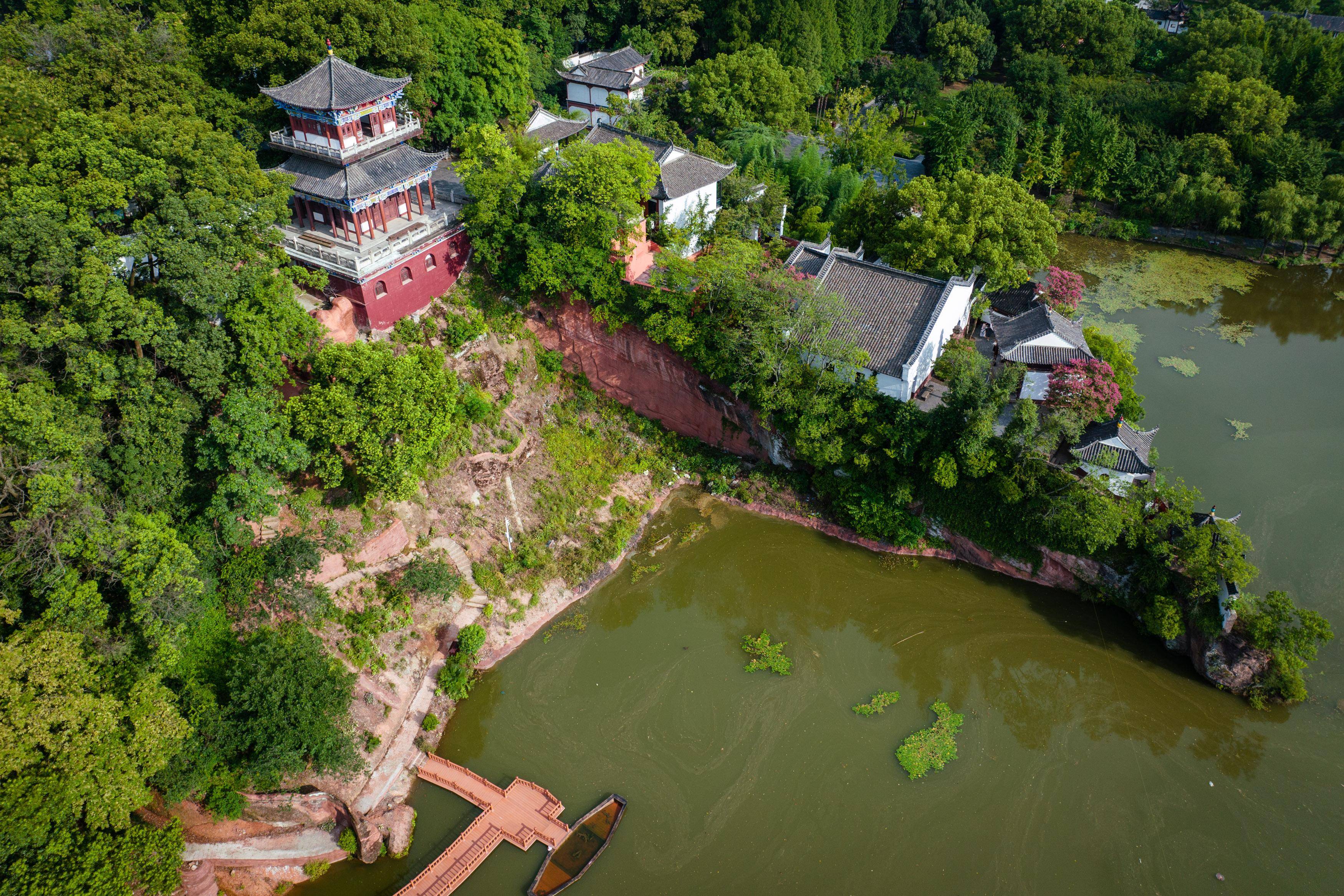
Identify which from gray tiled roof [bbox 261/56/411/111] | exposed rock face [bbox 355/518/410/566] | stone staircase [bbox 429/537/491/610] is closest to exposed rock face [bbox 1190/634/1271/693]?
stone staircase [bbox 429/537/491/610]

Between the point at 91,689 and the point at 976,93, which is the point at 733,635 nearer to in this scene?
the point at 91,689

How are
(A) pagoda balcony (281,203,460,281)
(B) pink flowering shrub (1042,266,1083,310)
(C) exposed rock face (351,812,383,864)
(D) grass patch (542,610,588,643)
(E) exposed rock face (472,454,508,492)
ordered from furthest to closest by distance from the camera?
(B) pink flowering shrub (1042,266,1083,310)
(E) exposed rock face (472,454,508,492)
(A) pagoda balcony (281,203,460,281)
(D) grass patch (542,610,588,643)
(C) exposed rock face (351,812,383,864)

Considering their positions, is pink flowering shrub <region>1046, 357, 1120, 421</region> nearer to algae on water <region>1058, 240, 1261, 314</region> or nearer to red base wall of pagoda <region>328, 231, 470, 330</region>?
algae on water <region>1058, 240, 1261, 314</region>

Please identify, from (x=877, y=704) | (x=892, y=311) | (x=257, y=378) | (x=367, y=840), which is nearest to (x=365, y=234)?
(x=257, y=378)

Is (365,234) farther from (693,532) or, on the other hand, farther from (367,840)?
(367,840)

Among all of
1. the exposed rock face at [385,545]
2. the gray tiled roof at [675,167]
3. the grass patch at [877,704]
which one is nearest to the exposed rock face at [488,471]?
the exposed rock face at [385,545]

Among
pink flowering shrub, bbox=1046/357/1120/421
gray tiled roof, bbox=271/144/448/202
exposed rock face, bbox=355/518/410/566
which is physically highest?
gray tiled roof, bbox=271/144/448/202

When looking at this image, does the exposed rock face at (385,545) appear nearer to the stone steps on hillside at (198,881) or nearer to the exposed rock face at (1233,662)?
the stone steps on hillside at (198,881)
